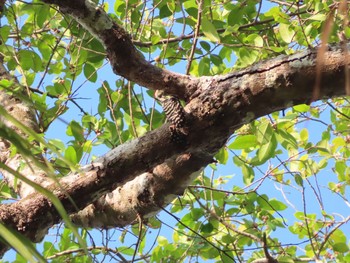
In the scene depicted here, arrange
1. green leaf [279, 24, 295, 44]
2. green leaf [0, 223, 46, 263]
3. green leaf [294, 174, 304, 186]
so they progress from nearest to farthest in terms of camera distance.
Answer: green leaf [0, 223, 46, 263]
green leaf [279, 24, 295, 44]
green leaf [294, 174, 304, 186]

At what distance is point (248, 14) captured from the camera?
2111 millimetres

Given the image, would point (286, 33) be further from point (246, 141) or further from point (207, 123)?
point (207, 123)

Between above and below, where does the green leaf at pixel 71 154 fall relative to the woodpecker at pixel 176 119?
above

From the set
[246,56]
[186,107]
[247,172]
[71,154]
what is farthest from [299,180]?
[186,107]

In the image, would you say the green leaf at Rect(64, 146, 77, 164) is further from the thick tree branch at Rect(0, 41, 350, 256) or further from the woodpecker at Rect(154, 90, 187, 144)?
the woodpecker at Rect(154, 90, 187, 144)

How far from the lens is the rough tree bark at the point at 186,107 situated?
1.11 m

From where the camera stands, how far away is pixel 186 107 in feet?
3.97

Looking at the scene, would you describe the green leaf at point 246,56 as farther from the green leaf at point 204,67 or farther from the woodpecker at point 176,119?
the woodpecker at point 176,119

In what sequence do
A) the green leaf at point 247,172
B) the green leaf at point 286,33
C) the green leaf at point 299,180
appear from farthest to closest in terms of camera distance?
the green leaf at point 247,172 < the green leaf at point 299,180 < the green leaf at point 286,33

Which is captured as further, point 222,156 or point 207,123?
point 222,156

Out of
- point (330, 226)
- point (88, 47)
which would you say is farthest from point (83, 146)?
point (330, 226)

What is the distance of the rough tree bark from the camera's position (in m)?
1.11

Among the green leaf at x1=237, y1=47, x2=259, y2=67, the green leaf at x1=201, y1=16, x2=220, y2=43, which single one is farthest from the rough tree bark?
the green leaf at x1=237, y1=47, x2=259, y2=67

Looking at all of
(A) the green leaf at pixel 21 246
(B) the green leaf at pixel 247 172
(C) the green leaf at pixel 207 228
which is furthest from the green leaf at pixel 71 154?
(A) the green leaf at pixel 21 246
